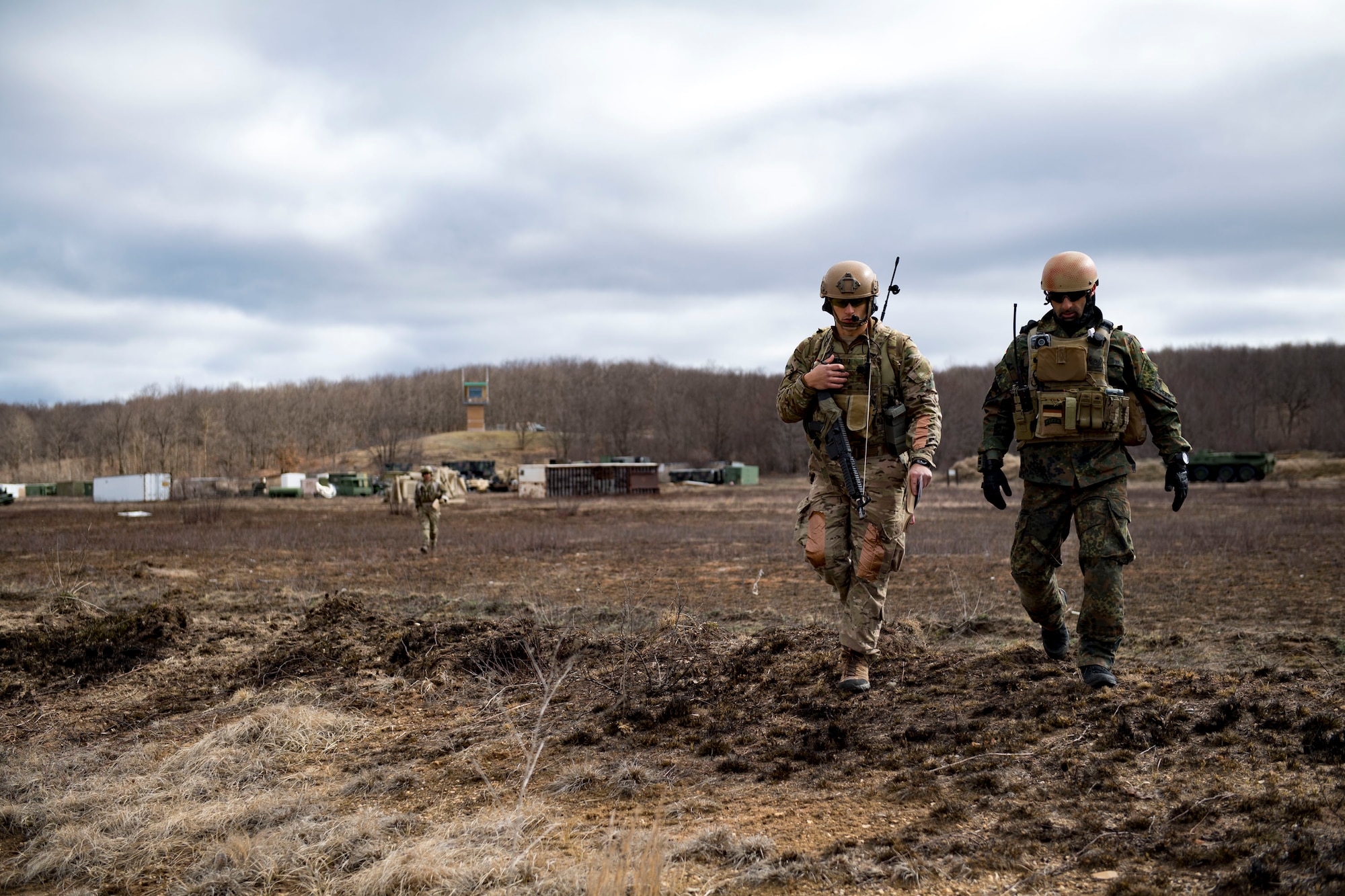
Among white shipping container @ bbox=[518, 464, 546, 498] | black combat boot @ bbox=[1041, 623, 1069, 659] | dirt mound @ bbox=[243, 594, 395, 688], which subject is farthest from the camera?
white shipping container @ bbox=[518, 464, 546, 498]

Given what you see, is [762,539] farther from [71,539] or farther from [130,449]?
[130,449]

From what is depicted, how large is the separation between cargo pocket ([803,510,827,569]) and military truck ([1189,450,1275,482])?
41.6 m

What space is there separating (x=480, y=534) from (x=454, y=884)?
18.7m

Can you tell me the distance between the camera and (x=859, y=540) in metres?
4.87

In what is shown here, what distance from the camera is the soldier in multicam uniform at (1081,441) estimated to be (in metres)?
4.52

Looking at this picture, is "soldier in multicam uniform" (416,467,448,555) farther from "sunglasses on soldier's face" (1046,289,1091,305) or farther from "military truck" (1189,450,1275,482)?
"military truck" (1189,450,1275,482)

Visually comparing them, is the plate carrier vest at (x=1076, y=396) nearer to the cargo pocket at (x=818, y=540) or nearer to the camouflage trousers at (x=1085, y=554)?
the camouflage trousers at (x=1085, y=554)

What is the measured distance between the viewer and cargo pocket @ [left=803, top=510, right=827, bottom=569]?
495 cm

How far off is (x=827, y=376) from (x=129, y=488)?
163ft

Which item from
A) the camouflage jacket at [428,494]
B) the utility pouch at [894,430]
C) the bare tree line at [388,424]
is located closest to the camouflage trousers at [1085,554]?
the utility pouch at [894,430]

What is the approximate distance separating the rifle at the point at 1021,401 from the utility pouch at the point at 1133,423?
1.41 feet

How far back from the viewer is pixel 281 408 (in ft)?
329

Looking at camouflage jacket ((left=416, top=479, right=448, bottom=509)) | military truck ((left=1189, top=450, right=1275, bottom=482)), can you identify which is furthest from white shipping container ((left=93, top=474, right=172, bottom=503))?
military truck ((left=1189, top=450, right=1275, bottom=482))

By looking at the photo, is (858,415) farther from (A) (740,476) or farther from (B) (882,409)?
(A) (740,476)
